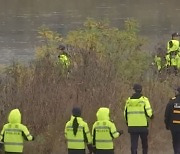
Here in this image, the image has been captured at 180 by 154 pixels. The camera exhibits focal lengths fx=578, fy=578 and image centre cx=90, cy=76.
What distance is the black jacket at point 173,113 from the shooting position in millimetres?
11625

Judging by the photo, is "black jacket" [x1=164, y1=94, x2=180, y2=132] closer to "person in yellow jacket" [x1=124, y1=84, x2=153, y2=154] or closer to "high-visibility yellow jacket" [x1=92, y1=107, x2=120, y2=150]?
"person in yellow jacket" [x1=124, y1=84, x2=153, y2=154]

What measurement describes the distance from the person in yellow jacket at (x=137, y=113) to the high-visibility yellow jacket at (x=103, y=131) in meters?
0.96

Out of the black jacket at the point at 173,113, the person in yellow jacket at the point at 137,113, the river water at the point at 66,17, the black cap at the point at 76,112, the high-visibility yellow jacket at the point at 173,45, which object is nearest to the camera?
the black cap at the point at 76,112

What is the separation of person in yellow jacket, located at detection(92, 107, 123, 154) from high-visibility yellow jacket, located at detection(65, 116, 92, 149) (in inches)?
6.3

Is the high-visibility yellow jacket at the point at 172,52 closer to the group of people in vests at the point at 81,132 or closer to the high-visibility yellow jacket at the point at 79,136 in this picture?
the group of people in vests at the point at 81,132

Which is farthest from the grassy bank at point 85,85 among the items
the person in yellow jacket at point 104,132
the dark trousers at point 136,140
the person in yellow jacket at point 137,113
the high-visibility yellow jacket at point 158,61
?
the person in yellow jacket at point 104,132

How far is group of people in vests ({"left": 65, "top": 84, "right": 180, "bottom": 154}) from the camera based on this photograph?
10.9m

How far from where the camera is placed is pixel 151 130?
14031mm

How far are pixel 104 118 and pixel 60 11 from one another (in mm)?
36058

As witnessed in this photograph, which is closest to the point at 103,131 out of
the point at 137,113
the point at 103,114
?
the point at 103,114

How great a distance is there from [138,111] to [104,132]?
1148mm

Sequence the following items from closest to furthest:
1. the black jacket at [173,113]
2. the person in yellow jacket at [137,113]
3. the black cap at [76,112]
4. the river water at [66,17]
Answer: the black cap at [76,112]
the black jacket at [173,113]
the person in yellow jacket at [137,113]
the river water at [66,17]

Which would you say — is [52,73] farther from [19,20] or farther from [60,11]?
[60,11]

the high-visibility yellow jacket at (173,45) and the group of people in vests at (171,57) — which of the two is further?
the high-visibility yellow jacket at (173,45)
